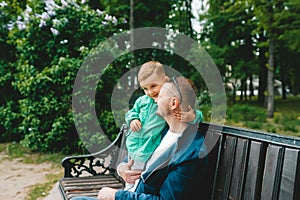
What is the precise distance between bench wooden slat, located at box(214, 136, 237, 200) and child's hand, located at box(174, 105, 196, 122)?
0.33 m

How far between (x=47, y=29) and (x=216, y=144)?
5.97 metres

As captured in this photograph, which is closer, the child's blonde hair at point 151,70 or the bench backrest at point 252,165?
the bench backrest at point 252,165

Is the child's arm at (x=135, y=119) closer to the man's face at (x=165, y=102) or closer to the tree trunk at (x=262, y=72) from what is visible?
the man's face at (x=165, y=102)

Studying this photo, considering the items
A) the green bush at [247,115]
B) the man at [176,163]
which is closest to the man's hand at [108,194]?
the man at [176,163]

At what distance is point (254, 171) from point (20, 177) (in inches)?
190

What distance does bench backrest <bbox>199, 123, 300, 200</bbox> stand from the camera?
159 centimetres

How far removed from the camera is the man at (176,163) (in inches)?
69.7

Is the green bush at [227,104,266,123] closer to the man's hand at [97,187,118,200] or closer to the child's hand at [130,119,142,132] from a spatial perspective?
the child's hand at [130,119,142,132]

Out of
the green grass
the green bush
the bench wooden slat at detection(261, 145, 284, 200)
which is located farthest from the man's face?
the green bush

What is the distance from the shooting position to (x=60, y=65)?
696cm

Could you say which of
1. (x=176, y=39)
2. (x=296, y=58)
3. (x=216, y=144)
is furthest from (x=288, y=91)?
(x=216, y=144)

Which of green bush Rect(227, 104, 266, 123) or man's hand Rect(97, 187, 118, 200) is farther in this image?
green bush Rect(227, 104, 266, 123)

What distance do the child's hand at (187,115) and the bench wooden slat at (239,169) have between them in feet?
1.05

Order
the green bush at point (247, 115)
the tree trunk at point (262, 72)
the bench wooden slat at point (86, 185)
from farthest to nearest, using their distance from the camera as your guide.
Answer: the tree trunk at point (262, 72)
the green bush at point (247, 115)
the bench wooden slat at point (86, 185)
